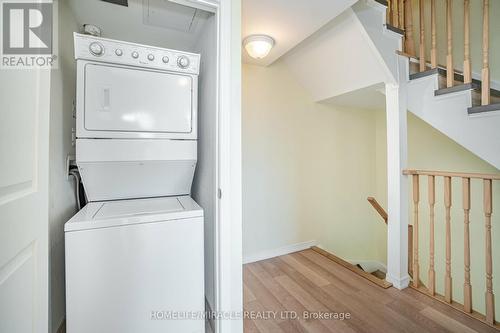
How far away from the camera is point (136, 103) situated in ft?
4.17

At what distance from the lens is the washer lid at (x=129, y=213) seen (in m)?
0.99

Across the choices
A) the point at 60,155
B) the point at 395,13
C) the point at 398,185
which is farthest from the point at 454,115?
the point at 60,155

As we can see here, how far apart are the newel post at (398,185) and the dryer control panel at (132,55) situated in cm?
174

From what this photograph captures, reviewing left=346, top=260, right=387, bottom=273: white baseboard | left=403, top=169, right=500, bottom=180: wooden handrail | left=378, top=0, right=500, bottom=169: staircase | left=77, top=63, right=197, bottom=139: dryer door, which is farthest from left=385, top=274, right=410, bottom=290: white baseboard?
left=77, top=63, right=197, bottom=139: dryer door

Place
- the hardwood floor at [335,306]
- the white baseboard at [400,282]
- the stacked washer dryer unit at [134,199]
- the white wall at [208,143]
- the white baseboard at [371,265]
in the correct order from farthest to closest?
the white baseboard at [371,265]
the white baseboard at [400,282]
the hardwood floor at [335,306]
the white wall at [208,143]
the stacked washer dryer unit at [134,199]

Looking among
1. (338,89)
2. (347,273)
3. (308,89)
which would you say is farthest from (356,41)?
(347,273)

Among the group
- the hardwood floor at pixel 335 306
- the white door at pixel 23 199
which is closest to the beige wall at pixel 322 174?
the hardwood floor at pixel 335 306

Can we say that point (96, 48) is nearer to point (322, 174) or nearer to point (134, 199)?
point (134, 199)

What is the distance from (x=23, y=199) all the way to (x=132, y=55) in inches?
37.4

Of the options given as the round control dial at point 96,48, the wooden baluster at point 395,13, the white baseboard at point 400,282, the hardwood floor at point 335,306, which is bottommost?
the hardwood floor at point 335,306

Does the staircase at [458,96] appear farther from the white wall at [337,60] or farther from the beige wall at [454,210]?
the beige wall at [454,210]

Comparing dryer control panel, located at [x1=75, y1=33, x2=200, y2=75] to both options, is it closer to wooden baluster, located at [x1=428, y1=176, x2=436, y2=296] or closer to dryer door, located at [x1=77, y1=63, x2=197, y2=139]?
dryer door, located at [x1=77, y1=63, x2=197, y2=139]

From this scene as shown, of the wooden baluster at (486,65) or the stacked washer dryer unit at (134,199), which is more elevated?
the wooden baluster at (486,65)

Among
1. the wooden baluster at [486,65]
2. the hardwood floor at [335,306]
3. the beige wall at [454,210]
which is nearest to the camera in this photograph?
the hardwood floor at [335,306]
